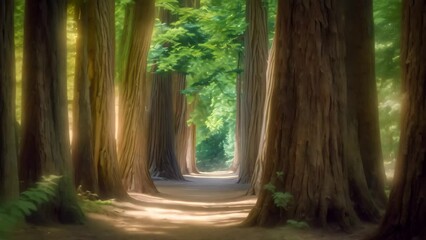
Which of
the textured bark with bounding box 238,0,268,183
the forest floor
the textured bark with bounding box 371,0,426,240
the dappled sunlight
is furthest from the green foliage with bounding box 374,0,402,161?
the textured bark with bounding box 371,0,426,240

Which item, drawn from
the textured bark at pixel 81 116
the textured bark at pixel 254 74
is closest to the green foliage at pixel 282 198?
the textured bark at pixel 81 116

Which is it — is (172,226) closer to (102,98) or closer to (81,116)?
(81,116)

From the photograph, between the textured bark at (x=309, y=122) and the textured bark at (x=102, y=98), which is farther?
the textured bark at (x=102, y=98)

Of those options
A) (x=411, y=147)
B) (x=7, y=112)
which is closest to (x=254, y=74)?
(x=7, y=112)

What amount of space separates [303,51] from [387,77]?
1116 centimetres

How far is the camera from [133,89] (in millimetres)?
19188

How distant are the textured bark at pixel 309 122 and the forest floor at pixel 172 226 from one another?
424 millimetres

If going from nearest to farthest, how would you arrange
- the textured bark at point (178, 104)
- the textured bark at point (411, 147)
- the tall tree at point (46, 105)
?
1. the textured bark at point (411, 147)
2. the tall tree at point (46, 105)
3. the textured bark at point (178, 104)

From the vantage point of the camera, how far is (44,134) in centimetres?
1072

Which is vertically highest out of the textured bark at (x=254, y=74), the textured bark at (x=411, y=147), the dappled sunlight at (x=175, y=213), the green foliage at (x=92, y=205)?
the textured bark at (x=254, y=74)

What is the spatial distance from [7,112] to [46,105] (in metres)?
2.48

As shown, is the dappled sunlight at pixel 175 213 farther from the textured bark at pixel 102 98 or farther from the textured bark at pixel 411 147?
the textured bark at pixel 411 147

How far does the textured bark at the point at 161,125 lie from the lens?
91.7 feet

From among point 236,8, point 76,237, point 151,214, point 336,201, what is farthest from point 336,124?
point 236,8
